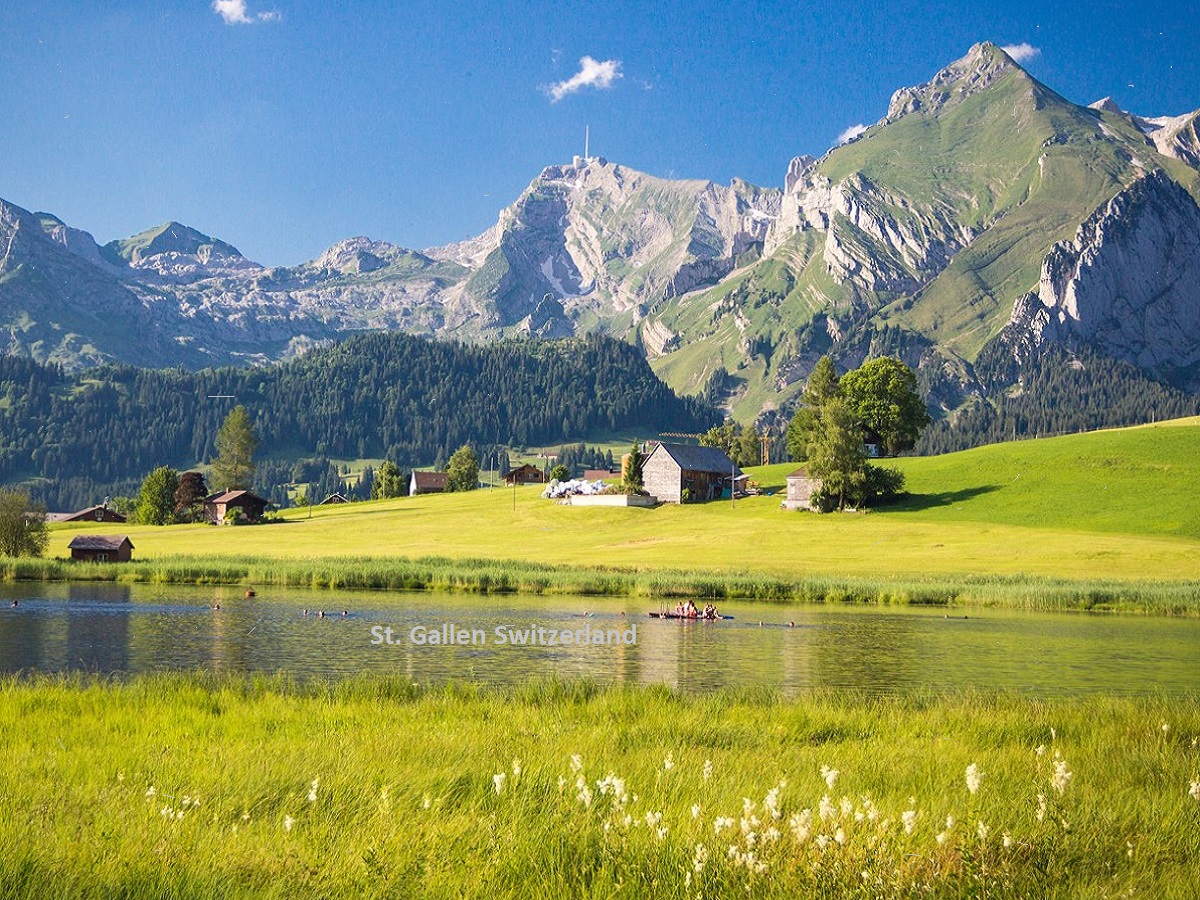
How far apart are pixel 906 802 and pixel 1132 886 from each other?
3.35 m

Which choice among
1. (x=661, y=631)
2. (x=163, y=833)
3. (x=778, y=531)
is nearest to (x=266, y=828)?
(x=163, y=833)

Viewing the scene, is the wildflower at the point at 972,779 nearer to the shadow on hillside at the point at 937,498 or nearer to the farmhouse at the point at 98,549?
the farmhouse at the point at 98,549

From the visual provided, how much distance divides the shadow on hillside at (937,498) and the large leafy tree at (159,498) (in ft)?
370

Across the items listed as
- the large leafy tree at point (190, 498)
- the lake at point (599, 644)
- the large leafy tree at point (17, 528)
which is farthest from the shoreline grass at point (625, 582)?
the large leafy tree at point (190, 498)

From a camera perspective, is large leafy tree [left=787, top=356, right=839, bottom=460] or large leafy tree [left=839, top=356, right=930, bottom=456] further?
large leafy tree [left=787, top=356, right=839, bottom=460]

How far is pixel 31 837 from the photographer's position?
29.7 ft

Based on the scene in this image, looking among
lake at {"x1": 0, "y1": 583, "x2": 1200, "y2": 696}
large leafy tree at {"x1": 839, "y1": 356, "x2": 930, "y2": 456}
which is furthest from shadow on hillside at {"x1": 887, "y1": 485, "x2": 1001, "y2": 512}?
lake at {"x1": 0, "y1": 583, "x2": 1200, "y2": 696}

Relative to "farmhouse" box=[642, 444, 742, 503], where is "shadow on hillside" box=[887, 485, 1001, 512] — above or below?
below

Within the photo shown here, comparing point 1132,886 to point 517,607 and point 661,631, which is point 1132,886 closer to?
point 661,631

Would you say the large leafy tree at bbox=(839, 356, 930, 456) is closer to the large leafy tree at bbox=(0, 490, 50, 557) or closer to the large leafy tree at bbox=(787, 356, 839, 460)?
the large leafy tree at bbox=(787, 356, 839, 460)

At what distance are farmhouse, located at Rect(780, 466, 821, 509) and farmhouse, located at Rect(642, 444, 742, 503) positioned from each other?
13418 millimetres

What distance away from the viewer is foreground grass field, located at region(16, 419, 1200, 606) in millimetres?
80250

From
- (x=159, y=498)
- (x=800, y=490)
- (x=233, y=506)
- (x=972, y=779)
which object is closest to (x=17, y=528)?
(x=233, y=506)

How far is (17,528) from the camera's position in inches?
3472
